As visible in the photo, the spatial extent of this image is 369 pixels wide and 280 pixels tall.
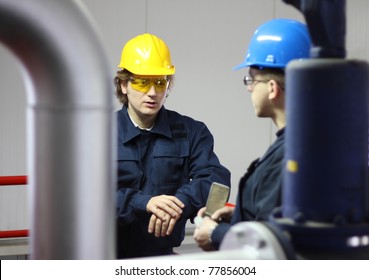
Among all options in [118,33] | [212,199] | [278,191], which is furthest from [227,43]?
[278,191]

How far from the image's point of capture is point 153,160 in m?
2.74

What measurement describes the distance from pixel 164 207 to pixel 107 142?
1617 millimetres

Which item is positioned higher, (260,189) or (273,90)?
(273,90)

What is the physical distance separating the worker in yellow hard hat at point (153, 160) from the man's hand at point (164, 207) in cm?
3

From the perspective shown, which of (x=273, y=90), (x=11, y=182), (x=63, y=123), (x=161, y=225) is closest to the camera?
(x=63, y=123)

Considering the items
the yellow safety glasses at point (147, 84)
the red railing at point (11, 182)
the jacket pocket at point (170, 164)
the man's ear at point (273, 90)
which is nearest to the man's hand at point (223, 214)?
the man's ear at point (273, 90)

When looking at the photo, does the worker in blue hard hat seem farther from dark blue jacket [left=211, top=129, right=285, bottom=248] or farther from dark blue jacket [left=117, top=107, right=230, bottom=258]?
dark blue jacket [left=117, top=107, right=230, bottom=258]

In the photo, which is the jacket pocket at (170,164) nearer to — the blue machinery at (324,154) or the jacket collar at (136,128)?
the jacket collar at (136,128)

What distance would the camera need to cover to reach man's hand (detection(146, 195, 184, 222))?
2.48 meters

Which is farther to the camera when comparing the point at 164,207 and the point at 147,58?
the point at 147,58

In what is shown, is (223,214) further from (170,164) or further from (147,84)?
(147,84)

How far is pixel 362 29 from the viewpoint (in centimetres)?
527

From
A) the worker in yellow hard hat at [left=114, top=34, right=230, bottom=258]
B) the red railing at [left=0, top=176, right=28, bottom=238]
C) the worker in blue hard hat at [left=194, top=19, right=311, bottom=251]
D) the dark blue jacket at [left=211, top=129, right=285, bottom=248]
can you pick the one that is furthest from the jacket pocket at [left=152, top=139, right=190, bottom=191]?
the red railing at [left=0, top=176, right=28, bottom=238]

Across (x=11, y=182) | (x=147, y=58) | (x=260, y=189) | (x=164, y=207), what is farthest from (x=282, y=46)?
(x=11, y=182)
